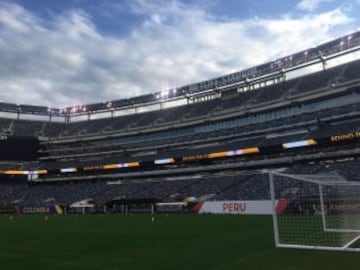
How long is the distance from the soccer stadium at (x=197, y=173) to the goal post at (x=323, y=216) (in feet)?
0.43

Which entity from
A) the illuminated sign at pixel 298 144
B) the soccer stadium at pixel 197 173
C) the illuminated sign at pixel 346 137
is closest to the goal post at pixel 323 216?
the soccer stadium at pixel 197 173

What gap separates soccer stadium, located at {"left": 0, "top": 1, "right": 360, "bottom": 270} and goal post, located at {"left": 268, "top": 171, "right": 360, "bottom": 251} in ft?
0.43

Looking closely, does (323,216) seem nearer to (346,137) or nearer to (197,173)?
(346,137)

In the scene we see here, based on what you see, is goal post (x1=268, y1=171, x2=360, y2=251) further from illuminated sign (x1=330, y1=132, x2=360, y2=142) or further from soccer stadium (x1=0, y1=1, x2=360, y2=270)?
illuminated sign (x1=330, y1=132, x2=360, y2=142)

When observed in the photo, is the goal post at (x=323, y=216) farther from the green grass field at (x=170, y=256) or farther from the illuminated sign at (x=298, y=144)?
the illuminated sign at (x=298, y=144)

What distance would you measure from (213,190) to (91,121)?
185 feet

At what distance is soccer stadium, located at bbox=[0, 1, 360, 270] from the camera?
678 inches

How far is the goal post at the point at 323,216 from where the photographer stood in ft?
56.8

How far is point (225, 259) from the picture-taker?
1453 centimetres

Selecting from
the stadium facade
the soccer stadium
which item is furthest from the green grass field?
the stadium facade

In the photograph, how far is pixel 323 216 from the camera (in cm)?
2167

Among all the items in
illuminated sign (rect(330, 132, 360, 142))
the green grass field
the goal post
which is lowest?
the green grass field

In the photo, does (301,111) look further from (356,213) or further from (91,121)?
(91,121)

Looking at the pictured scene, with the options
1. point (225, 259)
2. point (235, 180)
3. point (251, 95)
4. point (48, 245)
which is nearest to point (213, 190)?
point (235, 180)
